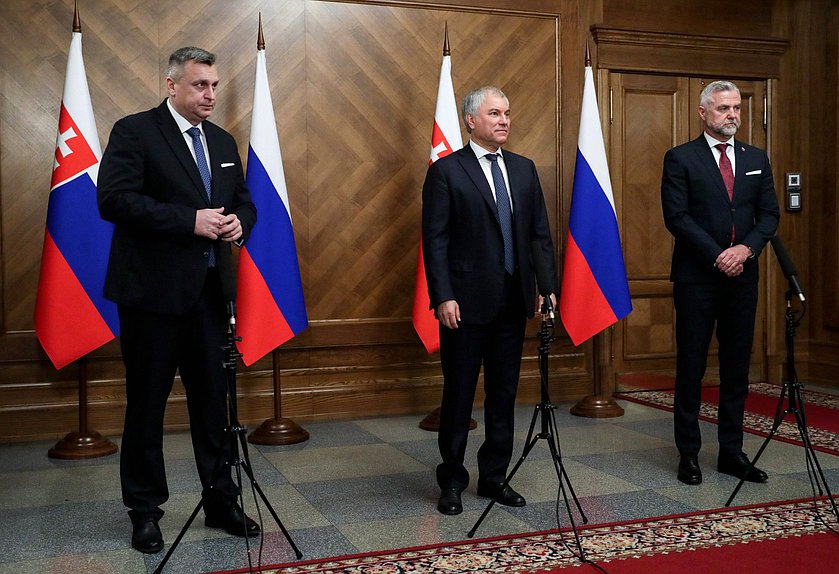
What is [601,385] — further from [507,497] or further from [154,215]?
[154,215]

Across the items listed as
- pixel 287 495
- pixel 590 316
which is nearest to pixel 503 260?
pixel 287 495

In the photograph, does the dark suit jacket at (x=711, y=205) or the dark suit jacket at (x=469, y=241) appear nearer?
the dark suit jacket at (x=469, y=241)

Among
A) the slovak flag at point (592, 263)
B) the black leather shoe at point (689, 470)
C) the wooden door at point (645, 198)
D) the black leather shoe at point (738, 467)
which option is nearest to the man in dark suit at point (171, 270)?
the black leather shoe at point (689, 470)

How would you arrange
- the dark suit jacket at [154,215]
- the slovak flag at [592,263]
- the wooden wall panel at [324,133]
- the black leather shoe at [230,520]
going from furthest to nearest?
the slovak flag at [592,263]
the wooden wall panel at [324,133]
the black leather shoe at [230,520]
the dark suit jacket at [154,215]

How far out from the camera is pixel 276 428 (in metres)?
4.92

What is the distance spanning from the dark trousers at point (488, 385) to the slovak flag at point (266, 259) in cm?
144

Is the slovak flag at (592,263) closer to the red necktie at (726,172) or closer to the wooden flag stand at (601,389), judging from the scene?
the wooden flag stand at (601,389)

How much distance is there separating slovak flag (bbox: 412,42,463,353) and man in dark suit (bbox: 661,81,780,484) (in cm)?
150

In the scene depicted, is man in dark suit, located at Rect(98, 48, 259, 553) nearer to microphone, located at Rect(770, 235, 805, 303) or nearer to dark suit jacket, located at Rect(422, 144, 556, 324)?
dark suit jacket, located at Rect(422, 144, 556, 324)

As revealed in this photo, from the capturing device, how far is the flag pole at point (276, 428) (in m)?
4.86

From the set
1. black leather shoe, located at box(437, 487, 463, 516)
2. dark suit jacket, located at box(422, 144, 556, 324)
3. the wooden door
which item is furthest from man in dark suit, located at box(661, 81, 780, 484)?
the wooden door

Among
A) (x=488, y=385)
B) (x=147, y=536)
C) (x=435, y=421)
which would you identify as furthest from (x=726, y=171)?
(x=147, y=536)

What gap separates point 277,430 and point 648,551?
247 cm

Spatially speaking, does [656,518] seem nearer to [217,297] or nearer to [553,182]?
[217,297]
